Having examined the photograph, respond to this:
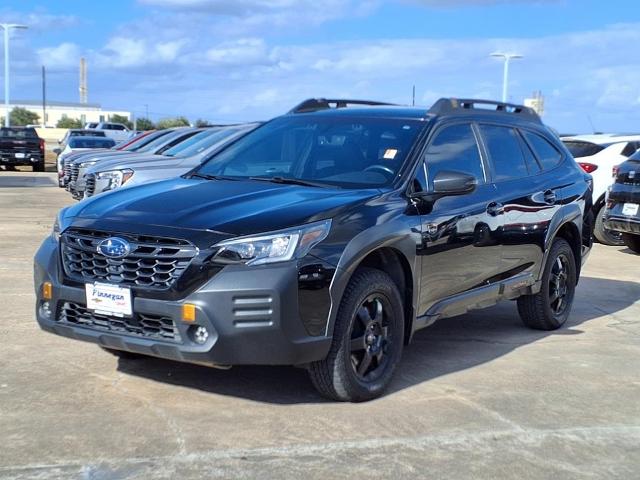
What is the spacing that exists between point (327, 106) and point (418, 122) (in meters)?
1.21

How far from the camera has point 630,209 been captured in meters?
11.2

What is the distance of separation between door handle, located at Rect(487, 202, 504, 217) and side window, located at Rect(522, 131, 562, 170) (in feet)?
3.57

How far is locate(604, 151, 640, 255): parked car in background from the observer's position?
1119cm

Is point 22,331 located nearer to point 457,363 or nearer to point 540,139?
point 457,363

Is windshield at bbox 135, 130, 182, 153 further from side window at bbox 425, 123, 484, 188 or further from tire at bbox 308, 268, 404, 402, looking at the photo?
tire at bbox 308, 268, 404, 402

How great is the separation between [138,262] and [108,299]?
27 cm

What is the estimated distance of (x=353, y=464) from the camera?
4051 mm

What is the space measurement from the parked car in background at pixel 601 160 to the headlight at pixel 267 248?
9701 mm

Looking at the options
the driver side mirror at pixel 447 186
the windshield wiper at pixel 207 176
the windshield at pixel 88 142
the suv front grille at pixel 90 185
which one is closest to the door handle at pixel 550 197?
the driver side mirror at pixel 447 186

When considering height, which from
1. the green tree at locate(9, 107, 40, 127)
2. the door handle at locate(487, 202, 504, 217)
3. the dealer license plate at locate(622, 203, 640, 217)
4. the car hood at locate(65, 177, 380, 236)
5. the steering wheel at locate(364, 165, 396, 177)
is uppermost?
the steering wheel at locate(364, 165, 396, 177)

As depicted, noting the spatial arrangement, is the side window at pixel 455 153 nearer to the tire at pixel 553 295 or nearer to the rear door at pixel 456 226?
the rear door at pixel 456 226

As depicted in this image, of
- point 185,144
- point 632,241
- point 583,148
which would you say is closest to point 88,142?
point 185,144

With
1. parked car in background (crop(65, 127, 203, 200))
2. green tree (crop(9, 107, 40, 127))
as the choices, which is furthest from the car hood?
green tree (crop(9, 107, 40, 127))

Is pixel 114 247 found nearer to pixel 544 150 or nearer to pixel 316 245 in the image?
pixel 316 245
